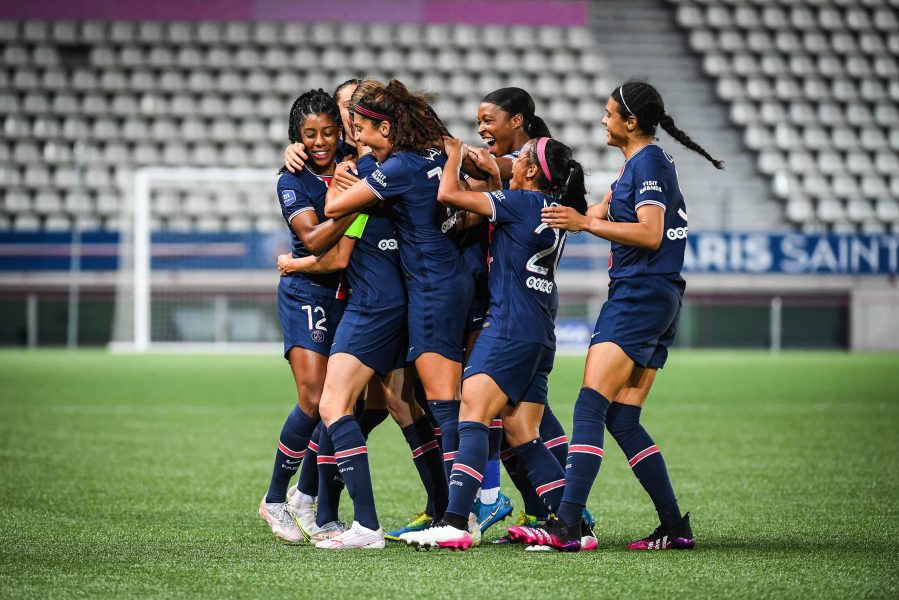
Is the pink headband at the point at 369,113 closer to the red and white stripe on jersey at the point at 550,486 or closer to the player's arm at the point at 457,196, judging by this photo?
the player's arm at the point at 457,196

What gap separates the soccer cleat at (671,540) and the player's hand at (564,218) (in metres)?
1.27

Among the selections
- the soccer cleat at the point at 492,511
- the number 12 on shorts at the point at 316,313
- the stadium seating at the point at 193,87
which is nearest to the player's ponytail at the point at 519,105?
the number 12 on shorts at the point at 316,313

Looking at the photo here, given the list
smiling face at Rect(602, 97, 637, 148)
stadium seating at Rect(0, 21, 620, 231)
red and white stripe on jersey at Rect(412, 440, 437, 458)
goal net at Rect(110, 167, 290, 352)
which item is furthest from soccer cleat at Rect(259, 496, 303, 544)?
stadium seating at Rect(0, 21, 620, 231)

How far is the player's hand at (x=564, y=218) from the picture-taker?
15.4ft

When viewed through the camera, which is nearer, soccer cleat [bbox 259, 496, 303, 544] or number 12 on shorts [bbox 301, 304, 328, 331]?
soccer cleat [bbox 259, 496, 303, 544]

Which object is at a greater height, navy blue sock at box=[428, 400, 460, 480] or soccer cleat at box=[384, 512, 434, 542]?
navy blue sock at box=[428, 400, 460, 480]

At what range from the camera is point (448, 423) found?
500cm

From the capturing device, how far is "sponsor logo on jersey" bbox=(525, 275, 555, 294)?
16.1 feet

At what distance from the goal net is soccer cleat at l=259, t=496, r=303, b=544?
14825mm

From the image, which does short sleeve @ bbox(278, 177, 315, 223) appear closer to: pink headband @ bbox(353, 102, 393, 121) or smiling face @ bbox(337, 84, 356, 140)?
smiling face @ bbox(337, 84, 356, 140)

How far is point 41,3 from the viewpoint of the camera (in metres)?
24.4

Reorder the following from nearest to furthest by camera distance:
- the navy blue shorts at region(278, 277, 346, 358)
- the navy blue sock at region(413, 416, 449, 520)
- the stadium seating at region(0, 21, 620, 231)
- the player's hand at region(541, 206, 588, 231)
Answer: the player's hand at region(541, 206, 588, 231) < the navy blue sock at region(413, 416, 449, 520) < the navy blue shorts at region(278, 277, 346, 358) < the stadium seating at region(0, 21, 620, 231)

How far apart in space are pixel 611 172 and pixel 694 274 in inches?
117

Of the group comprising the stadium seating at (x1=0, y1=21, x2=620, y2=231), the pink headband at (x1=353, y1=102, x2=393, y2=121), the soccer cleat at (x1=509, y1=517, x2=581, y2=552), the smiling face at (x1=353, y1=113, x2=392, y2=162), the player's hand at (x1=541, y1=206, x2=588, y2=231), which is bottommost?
the soccer cleat at (x1=509, y1=517, x2=581, y2=552)
